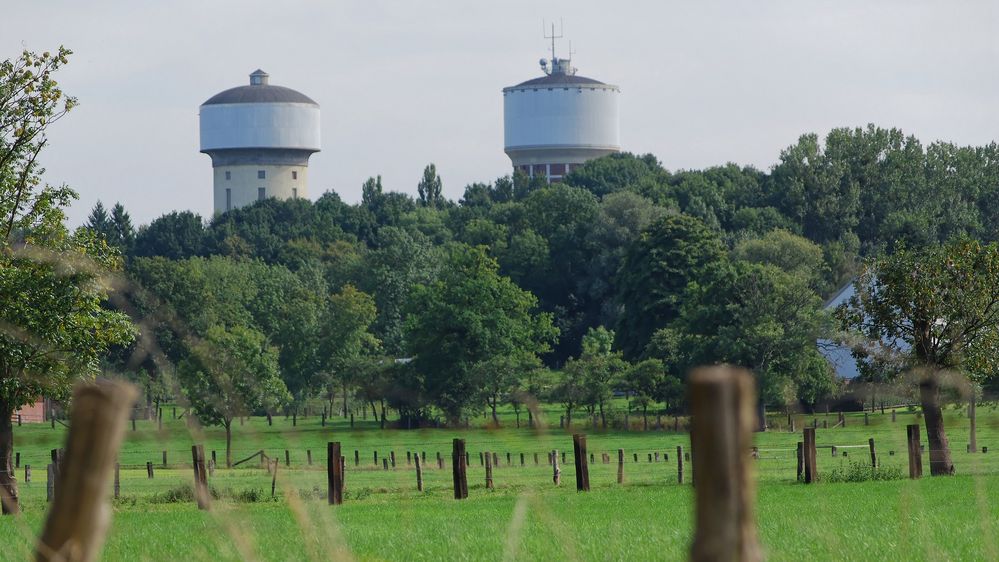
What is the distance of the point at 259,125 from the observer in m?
153

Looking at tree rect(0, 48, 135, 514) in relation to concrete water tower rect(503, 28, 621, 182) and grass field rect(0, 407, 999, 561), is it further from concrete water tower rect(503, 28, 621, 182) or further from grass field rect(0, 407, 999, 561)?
concrete water tower rect(503, 28, 621, 182)

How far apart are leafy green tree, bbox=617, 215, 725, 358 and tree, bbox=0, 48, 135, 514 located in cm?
5155

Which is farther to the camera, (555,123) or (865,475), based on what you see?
(555,123)

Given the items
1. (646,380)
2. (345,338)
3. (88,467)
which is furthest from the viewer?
(345,338)

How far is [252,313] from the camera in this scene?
270ft

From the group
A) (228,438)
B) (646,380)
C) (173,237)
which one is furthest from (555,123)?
(228,438)

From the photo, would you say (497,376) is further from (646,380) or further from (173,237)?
(173,237)

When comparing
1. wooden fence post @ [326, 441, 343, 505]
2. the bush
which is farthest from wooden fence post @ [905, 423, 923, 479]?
wooden fence post @ [326, 441, 343, 505]

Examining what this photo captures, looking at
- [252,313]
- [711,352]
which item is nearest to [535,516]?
[711,352]

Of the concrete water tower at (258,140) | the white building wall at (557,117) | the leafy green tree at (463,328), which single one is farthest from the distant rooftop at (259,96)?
the leafy green tree at (463,328)

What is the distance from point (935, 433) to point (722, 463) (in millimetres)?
29782

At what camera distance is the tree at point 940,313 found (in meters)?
30.1

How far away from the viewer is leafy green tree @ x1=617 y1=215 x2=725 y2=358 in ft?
250

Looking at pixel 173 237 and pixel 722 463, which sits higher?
pixel 173 237
